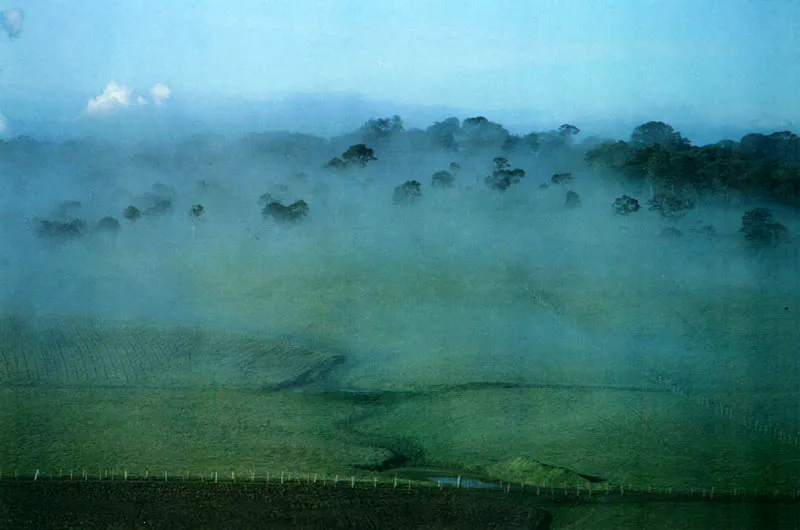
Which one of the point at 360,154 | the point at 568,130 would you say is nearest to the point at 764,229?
the point at 568,130

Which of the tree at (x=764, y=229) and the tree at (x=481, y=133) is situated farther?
the tree at (x=481, y=133)

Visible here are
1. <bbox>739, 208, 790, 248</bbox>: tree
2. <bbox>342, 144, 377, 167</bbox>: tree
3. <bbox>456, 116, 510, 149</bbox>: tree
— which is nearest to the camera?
<bbox>739, 208, 790, 248</bbox>: tree

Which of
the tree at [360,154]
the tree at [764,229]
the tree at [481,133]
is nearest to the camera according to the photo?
the tree at [764,229]

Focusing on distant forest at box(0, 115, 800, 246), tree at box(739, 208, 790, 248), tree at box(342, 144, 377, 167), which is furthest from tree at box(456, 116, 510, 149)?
tree at box(739, 208, 790, 248)

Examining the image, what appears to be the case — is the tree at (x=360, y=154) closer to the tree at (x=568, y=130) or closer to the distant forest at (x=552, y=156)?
the distant forest at (x=552, y=156)

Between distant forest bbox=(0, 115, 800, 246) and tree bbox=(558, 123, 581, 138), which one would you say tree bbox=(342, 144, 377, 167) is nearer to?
distant forest bbox=(0, 115, 800, 246)

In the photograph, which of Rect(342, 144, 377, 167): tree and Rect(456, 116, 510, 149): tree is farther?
Rect(342, 144, 377, 167): tree

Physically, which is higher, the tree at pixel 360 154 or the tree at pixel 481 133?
the tree at pixel 481 133

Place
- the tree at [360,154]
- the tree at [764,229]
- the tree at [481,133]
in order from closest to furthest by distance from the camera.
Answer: the tree at [764,229], the tree at [481,133], the tree at [360,154]

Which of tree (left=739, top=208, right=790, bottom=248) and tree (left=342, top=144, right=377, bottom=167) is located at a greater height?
tree (left=342, top=144, right=377, bottom=167)

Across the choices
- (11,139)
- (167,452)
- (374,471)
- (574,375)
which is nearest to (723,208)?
(574,375)

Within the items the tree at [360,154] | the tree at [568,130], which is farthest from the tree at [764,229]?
the tree at [360,154]

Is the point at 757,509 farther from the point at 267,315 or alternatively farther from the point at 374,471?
the point at 267,315
